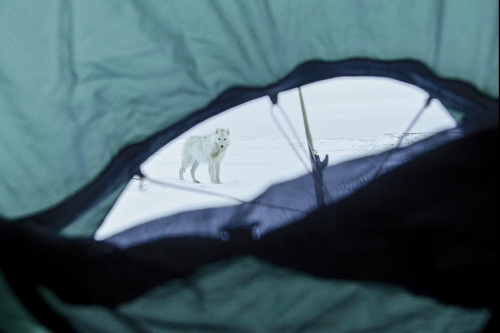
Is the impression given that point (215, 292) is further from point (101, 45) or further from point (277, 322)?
point (101, 45)

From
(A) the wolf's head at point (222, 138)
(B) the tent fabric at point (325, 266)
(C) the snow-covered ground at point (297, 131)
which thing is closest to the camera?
(B) the tent fabric at point (325, 266)

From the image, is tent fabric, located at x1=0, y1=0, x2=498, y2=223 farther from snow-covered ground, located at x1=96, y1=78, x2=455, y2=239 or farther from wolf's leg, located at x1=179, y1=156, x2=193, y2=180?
wolf's leg, located at x1=179, y1=156, x2=193, y2=180

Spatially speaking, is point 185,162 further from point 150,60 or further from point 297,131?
point 150,60

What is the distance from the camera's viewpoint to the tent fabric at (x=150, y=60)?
73 centimetres

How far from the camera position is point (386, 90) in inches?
39.5

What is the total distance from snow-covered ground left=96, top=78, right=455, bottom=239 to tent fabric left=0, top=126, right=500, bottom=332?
0.11m

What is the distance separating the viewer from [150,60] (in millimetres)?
800

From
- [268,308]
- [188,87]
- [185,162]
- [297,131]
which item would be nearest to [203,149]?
[185,162]

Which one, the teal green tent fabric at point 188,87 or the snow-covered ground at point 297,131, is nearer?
the teal green tent fabric at point 188,87

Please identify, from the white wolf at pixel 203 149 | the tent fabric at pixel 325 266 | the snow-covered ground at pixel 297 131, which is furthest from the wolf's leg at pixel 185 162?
the tent fabric at pixel 325 266

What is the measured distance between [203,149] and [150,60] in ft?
2.89

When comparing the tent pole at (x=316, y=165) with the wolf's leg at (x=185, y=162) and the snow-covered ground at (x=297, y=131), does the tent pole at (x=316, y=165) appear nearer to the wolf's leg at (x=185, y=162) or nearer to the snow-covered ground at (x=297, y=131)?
the snow-covered ground at (x=297, y=131)

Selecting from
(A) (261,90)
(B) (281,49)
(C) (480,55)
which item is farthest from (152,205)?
(C) (480,55)

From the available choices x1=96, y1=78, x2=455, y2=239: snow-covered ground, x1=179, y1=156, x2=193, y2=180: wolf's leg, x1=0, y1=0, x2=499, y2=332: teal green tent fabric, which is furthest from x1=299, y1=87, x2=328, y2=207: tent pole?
x1=179, y1=156, x2=193, y2=180: wolf's leg
